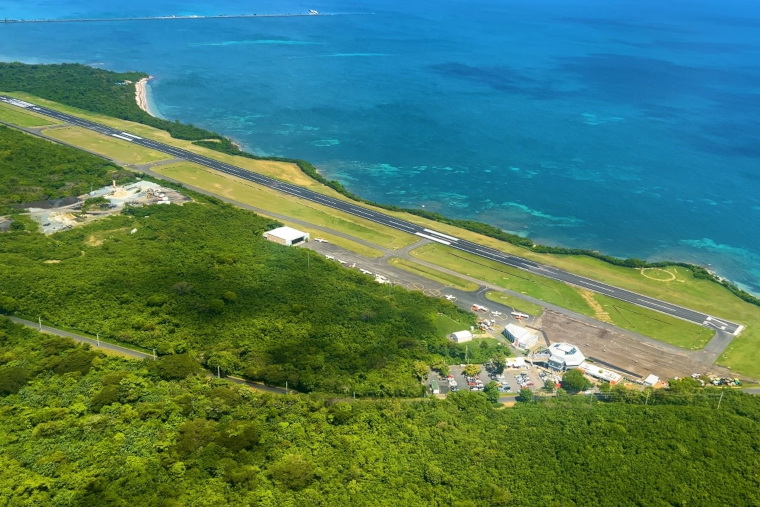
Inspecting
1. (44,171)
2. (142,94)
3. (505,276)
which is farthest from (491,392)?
(142,94)

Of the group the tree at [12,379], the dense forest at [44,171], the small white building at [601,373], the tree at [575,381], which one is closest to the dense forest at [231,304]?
the tree at [12,379]

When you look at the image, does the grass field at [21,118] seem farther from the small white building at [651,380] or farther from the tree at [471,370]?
the small white building at [651,380]

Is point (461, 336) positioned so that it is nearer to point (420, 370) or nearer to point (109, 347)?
point (420, 370)

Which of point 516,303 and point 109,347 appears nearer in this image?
point 109,347

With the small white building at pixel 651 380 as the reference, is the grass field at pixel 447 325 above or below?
above

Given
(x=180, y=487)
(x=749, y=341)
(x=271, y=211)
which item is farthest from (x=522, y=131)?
(x=180, y=487)

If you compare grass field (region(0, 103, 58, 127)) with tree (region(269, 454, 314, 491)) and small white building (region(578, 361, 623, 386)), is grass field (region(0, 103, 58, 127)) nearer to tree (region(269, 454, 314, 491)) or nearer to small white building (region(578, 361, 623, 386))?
tree (region(269, 454, 314, 491))
